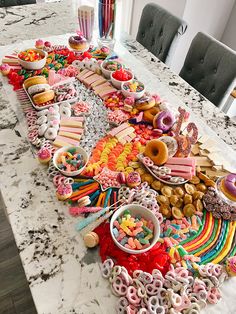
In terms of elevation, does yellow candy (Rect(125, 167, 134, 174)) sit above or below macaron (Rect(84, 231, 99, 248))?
above

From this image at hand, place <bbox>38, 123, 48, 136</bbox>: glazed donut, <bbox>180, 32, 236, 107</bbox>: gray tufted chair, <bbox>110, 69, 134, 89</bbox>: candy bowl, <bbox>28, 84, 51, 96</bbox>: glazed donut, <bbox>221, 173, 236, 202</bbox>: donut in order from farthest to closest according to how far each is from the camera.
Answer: <bbox>180, 32, 236, 107</bbox>: gray tufted chair → <bbox>110, 69, 134, 89</bbox>: candy bowl → <bbox>28, 84, 51, 96</bbox>: glazed donut → <bbox>38, 123, 48, 136</bbox>: glazed donut → <bbox>221, 173, 236, 202</bbox>: donut

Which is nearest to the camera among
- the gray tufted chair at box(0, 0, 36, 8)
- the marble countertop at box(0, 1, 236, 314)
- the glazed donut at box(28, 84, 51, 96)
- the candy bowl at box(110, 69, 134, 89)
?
the marble countertop at box(0, 1, 236, 314)

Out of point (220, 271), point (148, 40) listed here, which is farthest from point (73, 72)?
point (220, 271)

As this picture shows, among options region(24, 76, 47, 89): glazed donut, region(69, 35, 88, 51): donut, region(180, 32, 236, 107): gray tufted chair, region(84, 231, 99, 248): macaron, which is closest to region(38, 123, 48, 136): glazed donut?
region(24, 76, 47, 89): glazed donut

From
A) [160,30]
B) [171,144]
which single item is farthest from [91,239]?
[160,30]

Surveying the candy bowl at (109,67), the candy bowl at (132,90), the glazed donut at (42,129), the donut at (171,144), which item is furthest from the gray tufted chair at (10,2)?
the donut at (171,144)

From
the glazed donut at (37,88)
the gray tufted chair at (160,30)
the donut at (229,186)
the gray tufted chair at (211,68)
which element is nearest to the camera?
the donut at (229,186)

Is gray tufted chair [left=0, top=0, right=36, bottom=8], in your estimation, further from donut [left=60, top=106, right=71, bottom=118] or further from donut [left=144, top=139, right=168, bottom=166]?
donut [left=144, top=139, right=168, bottom=166]

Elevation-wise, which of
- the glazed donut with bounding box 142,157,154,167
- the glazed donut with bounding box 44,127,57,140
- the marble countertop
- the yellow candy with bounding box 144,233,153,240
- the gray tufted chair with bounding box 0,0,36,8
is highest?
the glazed donut with bounding box 142,157,154,167

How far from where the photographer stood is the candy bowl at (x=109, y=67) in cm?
133

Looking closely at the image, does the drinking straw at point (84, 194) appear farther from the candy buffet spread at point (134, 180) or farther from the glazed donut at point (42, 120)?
the glazed donut at point (42, 120)

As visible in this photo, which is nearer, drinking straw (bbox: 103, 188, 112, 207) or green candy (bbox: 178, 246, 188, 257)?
green candy (bbox: 178, 246, 188, 257)

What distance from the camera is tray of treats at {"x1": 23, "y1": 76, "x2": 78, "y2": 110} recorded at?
1146 mm

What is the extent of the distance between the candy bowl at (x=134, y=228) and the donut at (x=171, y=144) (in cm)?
26
